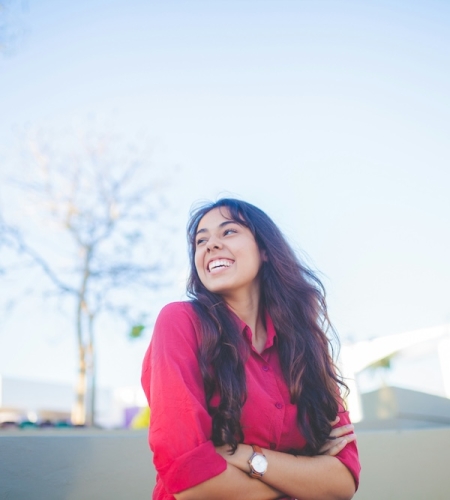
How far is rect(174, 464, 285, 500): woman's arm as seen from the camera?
127cm

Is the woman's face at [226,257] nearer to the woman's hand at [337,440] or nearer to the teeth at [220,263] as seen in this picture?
the teeth at [220,263]

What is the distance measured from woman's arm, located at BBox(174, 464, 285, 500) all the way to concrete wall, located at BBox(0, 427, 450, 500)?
884mm

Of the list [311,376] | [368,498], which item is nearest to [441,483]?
[368,498]

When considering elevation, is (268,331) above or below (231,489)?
above

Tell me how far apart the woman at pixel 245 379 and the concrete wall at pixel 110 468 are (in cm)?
65

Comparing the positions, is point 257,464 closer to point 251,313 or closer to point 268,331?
point 268,331

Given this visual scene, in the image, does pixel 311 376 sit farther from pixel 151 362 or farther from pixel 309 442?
pixel 151 362

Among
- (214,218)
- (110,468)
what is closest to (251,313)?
(214,218)

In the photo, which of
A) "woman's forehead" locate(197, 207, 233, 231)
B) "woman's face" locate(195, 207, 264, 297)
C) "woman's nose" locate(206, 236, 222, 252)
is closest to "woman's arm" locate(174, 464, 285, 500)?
"woman's face" locate(195, 207, 264, 297)

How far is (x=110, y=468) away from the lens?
2131 mm

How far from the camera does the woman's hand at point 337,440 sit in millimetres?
1634

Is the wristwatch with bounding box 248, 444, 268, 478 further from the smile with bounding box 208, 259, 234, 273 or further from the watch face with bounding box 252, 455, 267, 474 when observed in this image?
the smile with bounding box 208, 259, 234, 273

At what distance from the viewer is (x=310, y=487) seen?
1484 millimetres

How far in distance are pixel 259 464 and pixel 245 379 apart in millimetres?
274
